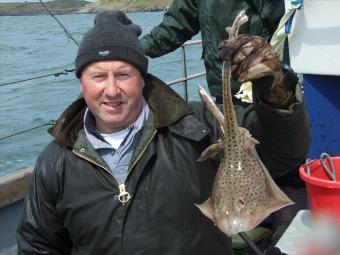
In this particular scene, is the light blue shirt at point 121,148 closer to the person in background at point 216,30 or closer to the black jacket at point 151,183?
the black jacket at point 151,183

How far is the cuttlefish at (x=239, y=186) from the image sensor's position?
1.86 m

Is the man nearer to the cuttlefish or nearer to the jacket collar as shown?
the jacket collar

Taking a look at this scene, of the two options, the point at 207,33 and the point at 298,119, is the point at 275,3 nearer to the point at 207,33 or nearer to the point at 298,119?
the point at 207,33

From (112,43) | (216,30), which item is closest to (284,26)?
(216,30)

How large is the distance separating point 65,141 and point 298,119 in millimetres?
1022

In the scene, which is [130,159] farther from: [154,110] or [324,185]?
[324,185]

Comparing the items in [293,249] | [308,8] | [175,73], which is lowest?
[175,73]

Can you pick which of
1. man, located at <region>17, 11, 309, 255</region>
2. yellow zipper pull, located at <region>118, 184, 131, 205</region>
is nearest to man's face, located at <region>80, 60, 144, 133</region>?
man, located at <region>17, 11, 309, 255</region>

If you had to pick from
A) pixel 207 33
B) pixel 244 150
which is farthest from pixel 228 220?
pixel 207 33

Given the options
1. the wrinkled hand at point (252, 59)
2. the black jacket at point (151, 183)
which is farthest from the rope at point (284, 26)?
the wrinkled hand at point (252, 59)

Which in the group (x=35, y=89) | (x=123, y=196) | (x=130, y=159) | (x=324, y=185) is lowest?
(x=35, y=89)

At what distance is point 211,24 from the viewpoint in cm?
380

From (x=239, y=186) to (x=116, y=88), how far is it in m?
0.64

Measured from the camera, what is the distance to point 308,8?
344 cm
